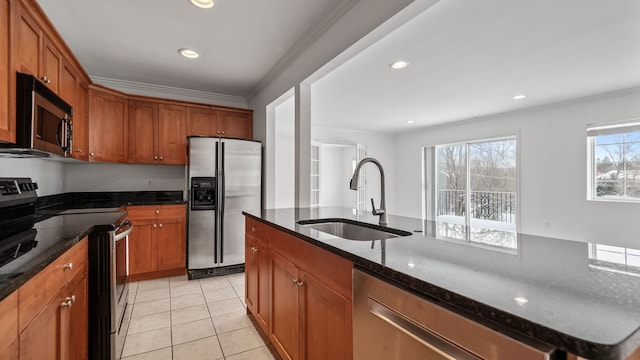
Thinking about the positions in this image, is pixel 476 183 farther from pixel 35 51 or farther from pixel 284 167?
pixel 35 51

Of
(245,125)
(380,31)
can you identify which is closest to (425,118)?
(245,125)

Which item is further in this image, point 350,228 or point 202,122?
Answer: point 202,122

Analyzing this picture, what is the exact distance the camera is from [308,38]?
253cm

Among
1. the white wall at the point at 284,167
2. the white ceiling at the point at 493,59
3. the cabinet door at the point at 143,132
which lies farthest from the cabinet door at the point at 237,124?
the white ceiling at the point at 493,59

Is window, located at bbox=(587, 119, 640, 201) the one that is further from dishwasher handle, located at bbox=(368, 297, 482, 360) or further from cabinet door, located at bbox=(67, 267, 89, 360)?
cabinet door, located at bbox=(67, 267, 89, 360)

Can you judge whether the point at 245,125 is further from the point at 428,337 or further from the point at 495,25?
the point at 428,337

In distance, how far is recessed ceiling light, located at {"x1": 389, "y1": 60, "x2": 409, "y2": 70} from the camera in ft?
9.23

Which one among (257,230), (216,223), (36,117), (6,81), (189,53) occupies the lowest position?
(216,223)

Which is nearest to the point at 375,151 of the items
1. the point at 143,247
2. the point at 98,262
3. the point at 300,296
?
the point at 143,247

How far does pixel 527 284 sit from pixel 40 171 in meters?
3.77

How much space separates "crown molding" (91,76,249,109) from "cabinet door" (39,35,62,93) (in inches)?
57.9

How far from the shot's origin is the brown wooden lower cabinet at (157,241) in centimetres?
338

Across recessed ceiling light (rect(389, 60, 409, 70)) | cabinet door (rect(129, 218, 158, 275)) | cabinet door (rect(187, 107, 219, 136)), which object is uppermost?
recessed ceiling light (rect(389, 60, 409, 70))

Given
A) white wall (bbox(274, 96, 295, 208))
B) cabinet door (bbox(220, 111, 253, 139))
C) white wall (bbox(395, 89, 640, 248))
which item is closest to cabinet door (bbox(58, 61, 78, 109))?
cabinet door (bbox(220, 111, 253, 139))
